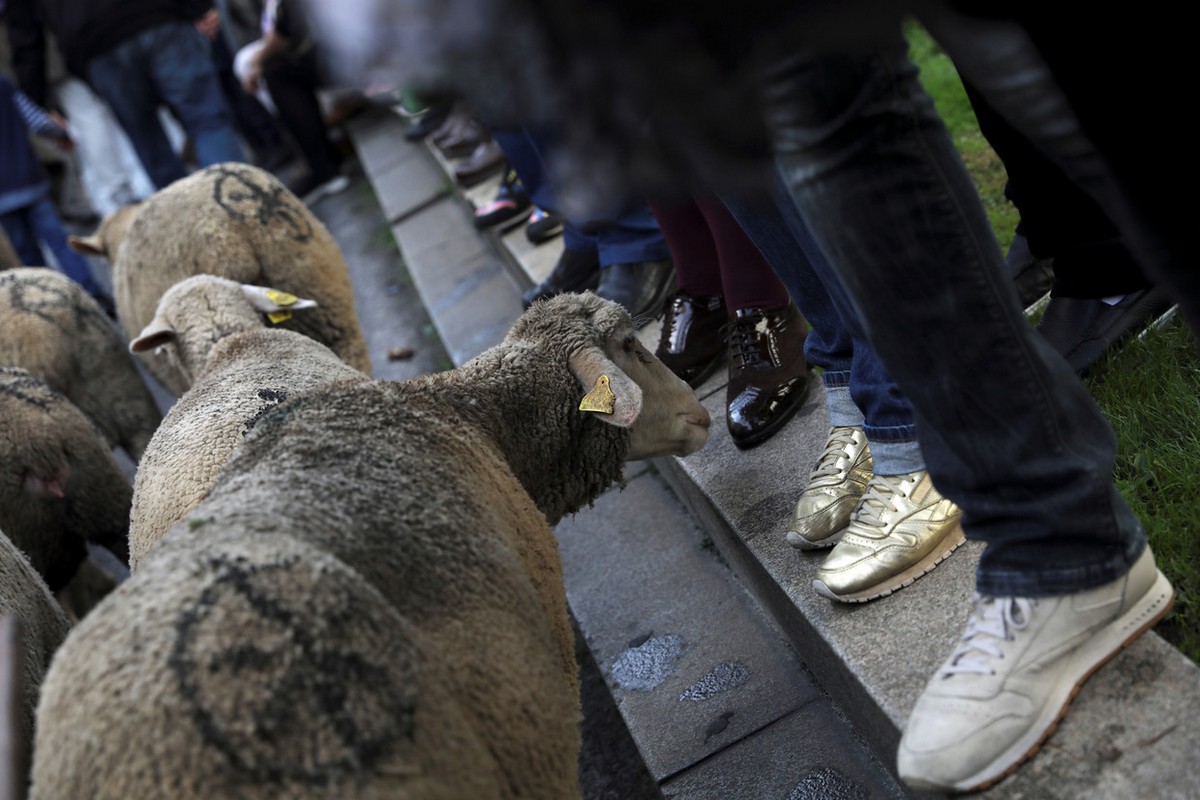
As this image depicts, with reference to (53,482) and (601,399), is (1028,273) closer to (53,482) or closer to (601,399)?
(601,399)

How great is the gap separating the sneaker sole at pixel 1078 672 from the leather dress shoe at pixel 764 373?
44.9 inches

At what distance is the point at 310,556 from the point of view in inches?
54.7

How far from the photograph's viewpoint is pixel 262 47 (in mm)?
3887

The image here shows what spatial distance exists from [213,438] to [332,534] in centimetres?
111

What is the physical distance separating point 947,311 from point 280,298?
8.50 feet

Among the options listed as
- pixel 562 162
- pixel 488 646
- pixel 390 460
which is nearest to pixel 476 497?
pixel 390 460

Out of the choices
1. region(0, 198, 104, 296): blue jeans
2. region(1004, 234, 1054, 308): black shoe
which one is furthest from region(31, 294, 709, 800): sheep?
region(0, 198, 104, 296): blue jeans

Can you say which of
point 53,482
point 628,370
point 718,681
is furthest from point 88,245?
point 718,681

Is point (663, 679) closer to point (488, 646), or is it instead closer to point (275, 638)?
point (488, 646)

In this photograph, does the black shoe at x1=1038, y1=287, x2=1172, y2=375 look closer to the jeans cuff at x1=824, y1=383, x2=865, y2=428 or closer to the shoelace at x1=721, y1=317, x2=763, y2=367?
the jeans cuff at x1=824, y1=383, x2=865, y2=428

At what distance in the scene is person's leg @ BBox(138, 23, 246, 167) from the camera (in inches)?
232

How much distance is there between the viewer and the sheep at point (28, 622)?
1.98m

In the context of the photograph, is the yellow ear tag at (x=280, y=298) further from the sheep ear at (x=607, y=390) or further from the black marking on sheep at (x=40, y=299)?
the sheep ear at (x=607, y=390)

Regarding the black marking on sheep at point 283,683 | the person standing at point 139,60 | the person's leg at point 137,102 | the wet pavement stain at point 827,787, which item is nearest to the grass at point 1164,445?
the wet pavement stain at point 827,787
